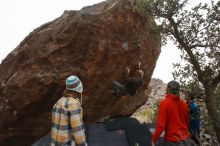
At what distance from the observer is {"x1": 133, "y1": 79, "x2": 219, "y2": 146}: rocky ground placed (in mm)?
12289

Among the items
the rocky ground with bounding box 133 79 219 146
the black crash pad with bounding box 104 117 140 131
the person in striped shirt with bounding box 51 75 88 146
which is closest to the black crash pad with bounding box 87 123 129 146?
the black crash pad with bounding box 104 117 140 131

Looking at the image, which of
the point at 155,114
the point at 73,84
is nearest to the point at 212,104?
the point at 155,114

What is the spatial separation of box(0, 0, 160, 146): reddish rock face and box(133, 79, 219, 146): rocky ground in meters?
2.33

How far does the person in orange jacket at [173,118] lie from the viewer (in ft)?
28.8

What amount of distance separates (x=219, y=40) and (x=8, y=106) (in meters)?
7.33

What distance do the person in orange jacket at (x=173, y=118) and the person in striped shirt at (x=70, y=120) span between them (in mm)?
2011

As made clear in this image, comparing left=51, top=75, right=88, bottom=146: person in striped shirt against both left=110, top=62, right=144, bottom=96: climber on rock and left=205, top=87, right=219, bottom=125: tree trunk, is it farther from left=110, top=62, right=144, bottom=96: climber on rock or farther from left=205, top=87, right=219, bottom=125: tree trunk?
left=110, top=62, right=144, bottom=96: climber on rock

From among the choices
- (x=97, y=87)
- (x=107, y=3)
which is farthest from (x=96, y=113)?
(x=107, y=3)

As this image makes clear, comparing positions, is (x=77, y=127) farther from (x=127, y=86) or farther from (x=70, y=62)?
(x=127, y=86)

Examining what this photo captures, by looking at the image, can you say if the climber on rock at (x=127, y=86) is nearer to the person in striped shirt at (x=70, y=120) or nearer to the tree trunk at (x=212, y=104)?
the tree trunk at (x=212, y=104)

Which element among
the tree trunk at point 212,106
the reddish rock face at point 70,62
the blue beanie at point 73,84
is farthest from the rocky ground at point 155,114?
the blue beanie at point 73,84

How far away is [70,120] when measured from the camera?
24.8ft

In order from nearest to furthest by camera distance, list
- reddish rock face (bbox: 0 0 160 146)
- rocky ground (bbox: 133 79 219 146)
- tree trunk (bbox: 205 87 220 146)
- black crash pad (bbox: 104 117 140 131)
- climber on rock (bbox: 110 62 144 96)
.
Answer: tree trunk (bbox: 205 87 220 146)
black crash pad (bbox: 104 117 140 131)
rocky ground (bbox: 133 79 219 146)
reddish rock face (bbox: 0 0 160 146)
climber on rock (bbox: 110 62 144 96)

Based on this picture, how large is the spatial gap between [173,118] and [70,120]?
255cm
